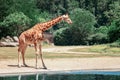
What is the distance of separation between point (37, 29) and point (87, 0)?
7145cm

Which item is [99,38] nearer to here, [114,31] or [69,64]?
[114,31]

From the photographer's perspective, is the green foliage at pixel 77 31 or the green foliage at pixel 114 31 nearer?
the green foliage at pixel 114 31

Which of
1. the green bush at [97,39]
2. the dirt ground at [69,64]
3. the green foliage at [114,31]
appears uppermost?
the green foliage at [114,31]

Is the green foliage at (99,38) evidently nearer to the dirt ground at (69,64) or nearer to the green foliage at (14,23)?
the green foliage at (14,23)

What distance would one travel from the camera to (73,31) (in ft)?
251

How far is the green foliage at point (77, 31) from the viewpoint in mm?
75812

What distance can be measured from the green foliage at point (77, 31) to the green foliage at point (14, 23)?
1080cm

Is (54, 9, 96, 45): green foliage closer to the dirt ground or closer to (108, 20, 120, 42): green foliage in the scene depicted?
(108, 20, 120, 42): green foliage

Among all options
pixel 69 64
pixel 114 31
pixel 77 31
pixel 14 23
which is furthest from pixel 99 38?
pixel 69 64

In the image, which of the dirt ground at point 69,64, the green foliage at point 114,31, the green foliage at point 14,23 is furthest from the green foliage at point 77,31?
the dirt ground at point 69,64

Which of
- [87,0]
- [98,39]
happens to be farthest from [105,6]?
→ [98,39]

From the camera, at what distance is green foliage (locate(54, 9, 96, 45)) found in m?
75.8

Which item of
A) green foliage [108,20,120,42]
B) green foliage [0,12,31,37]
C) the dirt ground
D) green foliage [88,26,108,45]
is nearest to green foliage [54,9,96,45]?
green foliage [88,26,108,45]

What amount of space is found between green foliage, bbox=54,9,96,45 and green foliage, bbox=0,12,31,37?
10805 mm
